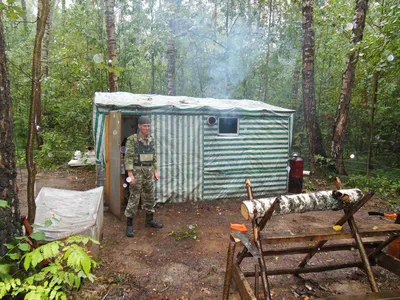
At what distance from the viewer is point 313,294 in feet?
10.2

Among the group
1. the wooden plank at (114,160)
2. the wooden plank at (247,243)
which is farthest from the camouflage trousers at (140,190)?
the wooden plank at (247,243)

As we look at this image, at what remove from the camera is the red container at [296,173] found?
7.02 m

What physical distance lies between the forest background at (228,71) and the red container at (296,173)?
5.53ft

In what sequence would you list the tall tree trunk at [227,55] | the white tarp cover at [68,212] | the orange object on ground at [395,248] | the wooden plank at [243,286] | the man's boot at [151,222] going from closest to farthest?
the wooden plank at [243,286] → the white tarp cover at [68,212] → the orange object on ground at [395,248] → the man's boot at [151,222] → the tall tree trunk at [227,55]

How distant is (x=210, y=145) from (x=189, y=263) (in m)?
3.13

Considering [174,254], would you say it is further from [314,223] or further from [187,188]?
[314,223]

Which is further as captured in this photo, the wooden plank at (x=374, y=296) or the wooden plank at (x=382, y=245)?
the wooden plank at (x=382, y=245)

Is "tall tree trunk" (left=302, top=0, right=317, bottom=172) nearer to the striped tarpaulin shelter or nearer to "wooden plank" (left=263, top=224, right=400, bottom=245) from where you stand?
the striped tarpaulin shelter

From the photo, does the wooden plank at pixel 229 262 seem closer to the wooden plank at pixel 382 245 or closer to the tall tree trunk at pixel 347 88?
the wooden plank at pixel 382 245

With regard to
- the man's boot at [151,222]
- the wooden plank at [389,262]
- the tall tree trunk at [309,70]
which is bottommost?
the man's boot at [151,222]

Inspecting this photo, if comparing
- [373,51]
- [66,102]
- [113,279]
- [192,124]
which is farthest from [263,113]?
[66,102]

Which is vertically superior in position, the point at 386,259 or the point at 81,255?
the point at 81,255

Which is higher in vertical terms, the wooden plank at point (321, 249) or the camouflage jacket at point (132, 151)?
the camouflage jacket at point (132, 151)

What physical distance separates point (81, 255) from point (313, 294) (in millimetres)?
2744
